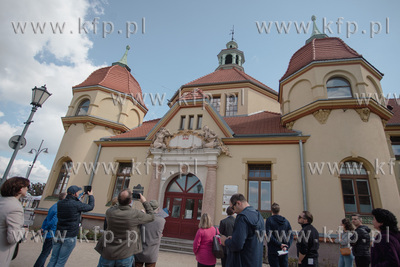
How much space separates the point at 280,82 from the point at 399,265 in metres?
12.1

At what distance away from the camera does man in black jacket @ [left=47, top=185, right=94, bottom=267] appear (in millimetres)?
4219

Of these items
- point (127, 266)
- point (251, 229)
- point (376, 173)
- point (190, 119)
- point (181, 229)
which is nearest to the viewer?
point (251, 229)

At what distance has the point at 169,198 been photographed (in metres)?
11.9

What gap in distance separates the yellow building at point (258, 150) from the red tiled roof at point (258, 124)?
6cm

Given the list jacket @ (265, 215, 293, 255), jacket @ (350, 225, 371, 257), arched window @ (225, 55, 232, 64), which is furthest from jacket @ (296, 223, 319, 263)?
arched window @ (225, 55, 232, 64)

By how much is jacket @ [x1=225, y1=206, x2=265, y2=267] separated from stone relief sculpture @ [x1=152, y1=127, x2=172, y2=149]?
951 centimetres

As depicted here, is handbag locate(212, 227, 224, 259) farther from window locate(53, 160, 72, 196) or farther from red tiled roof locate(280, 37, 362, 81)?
window locate(53, 160, 72, 196)

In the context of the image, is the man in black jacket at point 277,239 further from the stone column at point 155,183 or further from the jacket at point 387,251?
the stone column at point 155,183

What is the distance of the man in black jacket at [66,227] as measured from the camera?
13.8 feet

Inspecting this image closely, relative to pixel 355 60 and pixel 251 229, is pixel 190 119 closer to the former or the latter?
pixel 355 60

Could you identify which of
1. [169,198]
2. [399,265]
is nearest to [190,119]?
[169,198]

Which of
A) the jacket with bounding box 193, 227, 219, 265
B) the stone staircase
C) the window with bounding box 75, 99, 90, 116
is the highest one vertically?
the window with bounding box 75, 99, 90, 116

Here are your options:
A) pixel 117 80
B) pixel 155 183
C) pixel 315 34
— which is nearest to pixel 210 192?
pixel 155 183

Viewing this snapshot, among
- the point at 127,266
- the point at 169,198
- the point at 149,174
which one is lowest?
the point at 127,266
